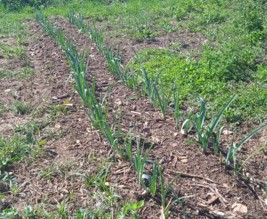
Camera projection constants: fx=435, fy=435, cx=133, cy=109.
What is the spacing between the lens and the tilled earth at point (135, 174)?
9.75 feet

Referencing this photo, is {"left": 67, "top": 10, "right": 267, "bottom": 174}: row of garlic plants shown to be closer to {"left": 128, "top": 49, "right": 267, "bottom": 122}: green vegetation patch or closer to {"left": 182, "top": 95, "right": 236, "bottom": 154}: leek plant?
{"left": 182, "top": 95, "right": 236, "bottom": 154}: leek plant

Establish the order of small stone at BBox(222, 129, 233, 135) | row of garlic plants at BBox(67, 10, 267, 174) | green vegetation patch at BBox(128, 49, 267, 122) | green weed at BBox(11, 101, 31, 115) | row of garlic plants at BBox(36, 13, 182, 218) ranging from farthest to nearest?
green weed at BBox(11, 101, 31, 115) < green vegetation patch at BBox(128, 49, 267, 122) < small stone at BBox(222, 129, 233, 135) < row of garlic plants at BBox(67, 10, 267, 174) < row of garlic plants at BBox(36, 13, 182, 218)

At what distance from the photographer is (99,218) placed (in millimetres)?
2867

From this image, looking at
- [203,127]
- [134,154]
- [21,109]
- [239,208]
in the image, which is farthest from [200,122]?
[21,109]

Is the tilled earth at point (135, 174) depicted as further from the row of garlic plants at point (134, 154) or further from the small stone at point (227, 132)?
the small stone at point (227, 132)

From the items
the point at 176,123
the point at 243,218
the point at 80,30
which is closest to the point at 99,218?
the point at 243,218

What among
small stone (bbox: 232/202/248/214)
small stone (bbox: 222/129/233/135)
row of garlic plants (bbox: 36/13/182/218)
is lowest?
small stone (bbox: 222/129/233/135)

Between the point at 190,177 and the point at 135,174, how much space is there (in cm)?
41

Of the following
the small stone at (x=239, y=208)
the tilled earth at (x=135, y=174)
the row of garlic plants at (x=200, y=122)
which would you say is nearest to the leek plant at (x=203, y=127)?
the row of garlic plants at (x=200, y=122)

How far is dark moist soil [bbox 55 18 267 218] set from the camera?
9.58ft

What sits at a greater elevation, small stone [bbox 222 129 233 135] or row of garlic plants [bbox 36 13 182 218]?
row of garlic plants [bbox 36 13 182 218]


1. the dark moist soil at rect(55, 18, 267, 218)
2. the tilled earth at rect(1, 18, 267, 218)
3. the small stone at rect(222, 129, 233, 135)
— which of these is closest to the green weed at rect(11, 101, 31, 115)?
the tilled earth at rect(1, 18, 267, 218)

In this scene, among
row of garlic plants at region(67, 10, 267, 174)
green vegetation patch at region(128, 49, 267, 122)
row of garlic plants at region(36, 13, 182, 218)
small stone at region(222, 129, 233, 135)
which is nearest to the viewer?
row of garlic plants at region(36, 13, 182, 218)

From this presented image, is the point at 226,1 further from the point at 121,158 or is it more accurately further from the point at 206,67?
the point at 121,158
